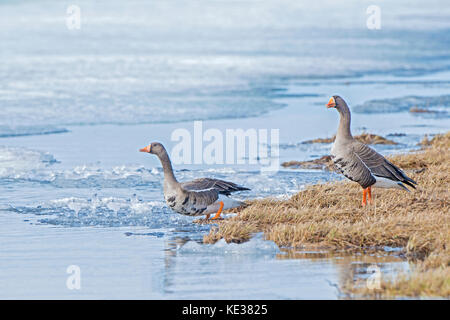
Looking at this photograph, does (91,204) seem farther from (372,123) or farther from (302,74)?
(302,74)

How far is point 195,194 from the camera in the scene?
31.5 feet

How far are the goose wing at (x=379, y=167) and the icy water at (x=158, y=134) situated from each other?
199cm

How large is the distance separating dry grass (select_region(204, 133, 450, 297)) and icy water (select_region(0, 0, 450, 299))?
0.25 metres

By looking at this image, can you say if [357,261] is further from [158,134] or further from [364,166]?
[158,134]

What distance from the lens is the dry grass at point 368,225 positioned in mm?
6952

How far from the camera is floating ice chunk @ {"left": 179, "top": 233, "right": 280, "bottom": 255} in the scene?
834 cm

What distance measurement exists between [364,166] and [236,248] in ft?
7.41

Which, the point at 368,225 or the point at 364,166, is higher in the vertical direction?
the point at 364,166

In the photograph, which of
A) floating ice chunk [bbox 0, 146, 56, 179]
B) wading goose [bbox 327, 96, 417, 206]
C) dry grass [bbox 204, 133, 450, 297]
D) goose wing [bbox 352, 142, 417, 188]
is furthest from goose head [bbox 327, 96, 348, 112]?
floating ice chunk [bbox 0, 146, 56, 179]

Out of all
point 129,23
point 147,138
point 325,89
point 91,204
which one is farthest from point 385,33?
point 91,204

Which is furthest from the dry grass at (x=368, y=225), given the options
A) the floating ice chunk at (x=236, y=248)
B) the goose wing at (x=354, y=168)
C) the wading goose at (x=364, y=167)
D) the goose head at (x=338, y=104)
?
the goose head at (x=338, y=104)

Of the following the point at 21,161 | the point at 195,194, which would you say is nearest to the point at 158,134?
the point at 21,161

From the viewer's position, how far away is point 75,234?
930 centimetres

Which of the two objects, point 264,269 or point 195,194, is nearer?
point 264,269
